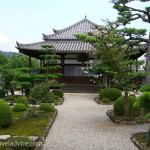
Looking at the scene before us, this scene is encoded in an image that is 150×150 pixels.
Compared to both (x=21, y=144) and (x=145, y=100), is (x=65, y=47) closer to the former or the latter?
(x=21, y=144)

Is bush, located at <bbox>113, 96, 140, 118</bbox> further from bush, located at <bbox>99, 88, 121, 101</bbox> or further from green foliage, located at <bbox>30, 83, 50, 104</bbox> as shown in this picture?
bush, located at <bbox>99, 88, 121, 101</bbox>

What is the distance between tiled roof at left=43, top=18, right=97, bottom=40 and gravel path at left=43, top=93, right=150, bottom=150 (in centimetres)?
1790

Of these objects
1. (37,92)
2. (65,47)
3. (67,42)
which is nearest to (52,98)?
(37,92)

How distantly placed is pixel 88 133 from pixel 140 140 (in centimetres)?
207

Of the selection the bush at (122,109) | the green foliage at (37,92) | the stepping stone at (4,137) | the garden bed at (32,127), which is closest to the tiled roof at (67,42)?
the green foliage at (37,92)

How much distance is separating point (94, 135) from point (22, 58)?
141ft

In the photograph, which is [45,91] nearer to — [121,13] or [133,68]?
[133,68]

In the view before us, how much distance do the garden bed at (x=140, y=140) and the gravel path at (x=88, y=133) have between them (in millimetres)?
149

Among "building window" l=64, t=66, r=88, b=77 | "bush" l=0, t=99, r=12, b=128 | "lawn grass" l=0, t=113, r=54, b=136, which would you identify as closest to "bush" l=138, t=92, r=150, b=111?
"lawn grass" l=0, t=113, r=54, b=136

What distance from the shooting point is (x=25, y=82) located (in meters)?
22.0

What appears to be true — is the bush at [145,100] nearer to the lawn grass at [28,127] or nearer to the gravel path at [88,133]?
the gravel path at [88,133]

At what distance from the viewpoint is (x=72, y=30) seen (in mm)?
34156

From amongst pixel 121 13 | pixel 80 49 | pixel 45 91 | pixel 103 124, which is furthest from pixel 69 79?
pixel 103 124

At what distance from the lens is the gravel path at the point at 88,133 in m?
8.91
